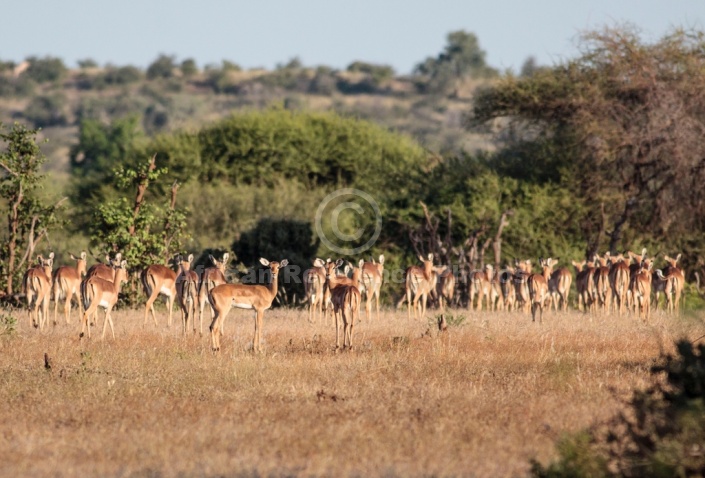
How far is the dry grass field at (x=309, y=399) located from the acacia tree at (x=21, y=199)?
→ 3643 millimetres

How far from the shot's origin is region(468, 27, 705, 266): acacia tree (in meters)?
24.0

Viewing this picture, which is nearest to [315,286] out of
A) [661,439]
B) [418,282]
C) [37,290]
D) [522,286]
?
[418,282]

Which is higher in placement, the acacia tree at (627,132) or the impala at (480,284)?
the acacia tree at (627,132)

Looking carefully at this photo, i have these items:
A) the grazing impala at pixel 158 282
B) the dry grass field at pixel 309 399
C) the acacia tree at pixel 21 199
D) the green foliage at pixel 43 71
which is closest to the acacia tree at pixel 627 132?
the dry grass field at pixel 309 399

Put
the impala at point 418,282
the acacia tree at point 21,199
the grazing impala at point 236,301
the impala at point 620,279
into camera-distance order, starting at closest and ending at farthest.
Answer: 1. the grazing impala at point 236,301
2. the acacia tree at point 21,199
3. the impala at point 620,279
4. the impala at point 418,282

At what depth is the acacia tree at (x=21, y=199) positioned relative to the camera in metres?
18.6

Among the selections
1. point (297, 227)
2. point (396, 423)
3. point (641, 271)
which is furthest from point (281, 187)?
point (396, 423)

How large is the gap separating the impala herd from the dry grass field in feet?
1.83

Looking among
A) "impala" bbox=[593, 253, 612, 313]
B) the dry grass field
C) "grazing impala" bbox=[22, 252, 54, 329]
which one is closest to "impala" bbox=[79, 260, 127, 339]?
the dry grass field

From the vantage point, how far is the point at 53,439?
838 cm

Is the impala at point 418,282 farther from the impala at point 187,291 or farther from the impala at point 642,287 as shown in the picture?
the impala at point 187,291

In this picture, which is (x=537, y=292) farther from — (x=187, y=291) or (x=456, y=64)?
(x=456, y=64)

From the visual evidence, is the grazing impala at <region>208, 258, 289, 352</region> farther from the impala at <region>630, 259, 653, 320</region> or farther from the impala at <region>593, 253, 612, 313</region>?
the impala at <region>593, 253, 612, 313</region>

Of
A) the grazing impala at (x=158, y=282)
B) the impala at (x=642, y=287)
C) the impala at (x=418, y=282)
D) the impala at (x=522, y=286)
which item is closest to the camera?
the grazing impala at (x=158, y=282)
